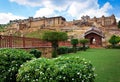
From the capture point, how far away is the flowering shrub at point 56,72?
3824mm

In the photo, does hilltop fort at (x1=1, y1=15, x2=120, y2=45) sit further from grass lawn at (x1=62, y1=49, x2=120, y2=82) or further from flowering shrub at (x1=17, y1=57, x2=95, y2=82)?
flowering shrub at (x1=17, y1=57, x2=95, y2=82)

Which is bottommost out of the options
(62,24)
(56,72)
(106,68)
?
(106,68)

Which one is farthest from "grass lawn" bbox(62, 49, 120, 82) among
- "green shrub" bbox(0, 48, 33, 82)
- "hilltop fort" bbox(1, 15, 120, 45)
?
"hilltop fort" bbox(1, 15, 120, 45)

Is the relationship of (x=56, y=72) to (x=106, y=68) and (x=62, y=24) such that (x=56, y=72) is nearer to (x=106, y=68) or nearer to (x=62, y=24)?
(x=106, y=68)

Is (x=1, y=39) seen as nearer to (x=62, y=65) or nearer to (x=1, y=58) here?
(x=1, y=58)

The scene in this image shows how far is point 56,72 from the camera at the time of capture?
12.6 feet

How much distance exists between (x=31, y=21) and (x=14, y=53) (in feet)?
262

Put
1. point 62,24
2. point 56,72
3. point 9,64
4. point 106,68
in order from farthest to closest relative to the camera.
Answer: point 62,24 → point 106,68 → point 9,64 → point 56,72

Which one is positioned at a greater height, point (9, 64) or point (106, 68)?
point (9, 64)

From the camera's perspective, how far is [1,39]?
10914 millimetres

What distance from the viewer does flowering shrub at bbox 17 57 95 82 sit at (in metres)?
3.82

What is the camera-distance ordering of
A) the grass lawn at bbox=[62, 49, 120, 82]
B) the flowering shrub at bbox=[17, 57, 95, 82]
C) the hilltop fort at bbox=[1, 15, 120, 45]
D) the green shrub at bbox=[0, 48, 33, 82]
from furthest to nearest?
the hilltop fort at bbox=[1, 15, 120, 45]
the grass lawn at bbox=[62, 49, 120, 82]
the green shrub at bbox=[0, 48, 33, 82]
the flowering shrub at bbox=[17, 57, 95, 82]

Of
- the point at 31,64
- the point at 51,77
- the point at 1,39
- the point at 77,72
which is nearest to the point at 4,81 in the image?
the point at 31,64

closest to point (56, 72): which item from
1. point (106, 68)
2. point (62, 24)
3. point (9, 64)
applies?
point (9, 64)
